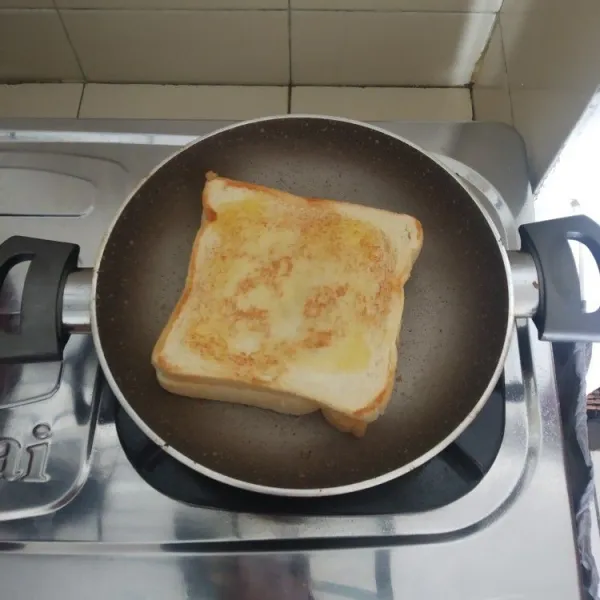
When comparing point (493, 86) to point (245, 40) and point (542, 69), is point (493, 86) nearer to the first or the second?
point (542, 69)

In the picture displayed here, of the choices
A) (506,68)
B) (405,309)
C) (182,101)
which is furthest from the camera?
(182,101)

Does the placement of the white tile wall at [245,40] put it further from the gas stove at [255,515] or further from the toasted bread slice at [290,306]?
the gas stove at [255,515]

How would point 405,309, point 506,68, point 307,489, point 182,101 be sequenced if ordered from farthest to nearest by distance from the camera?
point 182,101, point 506,68, point 405,309, point 307,489

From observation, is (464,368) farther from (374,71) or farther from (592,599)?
(374,71)

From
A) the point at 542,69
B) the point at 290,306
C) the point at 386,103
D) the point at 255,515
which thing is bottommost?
the point at 255,515

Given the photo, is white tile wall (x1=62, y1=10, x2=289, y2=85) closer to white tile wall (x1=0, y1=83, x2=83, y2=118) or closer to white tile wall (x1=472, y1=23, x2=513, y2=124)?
white tile wall (x1=0, y1=83, x2=83, y2=118)

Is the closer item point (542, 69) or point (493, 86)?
point (542, 69)

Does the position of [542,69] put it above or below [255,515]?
above

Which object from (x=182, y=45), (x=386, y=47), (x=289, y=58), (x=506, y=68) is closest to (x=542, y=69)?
(x=506, y=68)

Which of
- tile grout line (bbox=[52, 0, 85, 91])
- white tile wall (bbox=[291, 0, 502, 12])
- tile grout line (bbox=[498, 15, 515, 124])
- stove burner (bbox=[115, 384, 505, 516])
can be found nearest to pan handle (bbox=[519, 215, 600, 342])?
stove burner (bbox=[115, 384, 505, 516])
